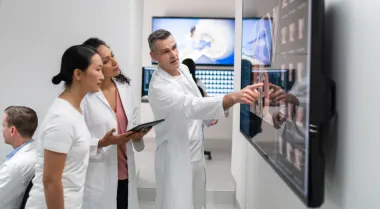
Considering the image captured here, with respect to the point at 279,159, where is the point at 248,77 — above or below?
above

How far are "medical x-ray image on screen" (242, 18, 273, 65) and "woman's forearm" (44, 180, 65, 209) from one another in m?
1.00

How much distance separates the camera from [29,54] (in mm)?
3074

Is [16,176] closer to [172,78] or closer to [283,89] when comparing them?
[172,78]

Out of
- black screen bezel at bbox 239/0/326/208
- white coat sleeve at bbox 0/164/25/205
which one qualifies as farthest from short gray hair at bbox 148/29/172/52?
black screen bezel at bbox 239/0/326/208

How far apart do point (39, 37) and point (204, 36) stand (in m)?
3.27

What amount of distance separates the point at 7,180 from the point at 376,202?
1.84 meters

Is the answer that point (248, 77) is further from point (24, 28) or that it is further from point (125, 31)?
point (24, 28)

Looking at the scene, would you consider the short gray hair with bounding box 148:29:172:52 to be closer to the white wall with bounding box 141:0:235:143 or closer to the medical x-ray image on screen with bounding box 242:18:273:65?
the medical x-ray image on screen with bounding box 242:18:273:65

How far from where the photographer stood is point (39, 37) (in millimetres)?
3072

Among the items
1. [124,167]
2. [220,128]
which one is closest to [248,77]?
[124,167]

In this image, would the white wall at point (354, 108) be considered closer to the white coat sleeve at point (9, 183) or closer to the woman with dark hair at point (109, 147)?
the woman with dark hair at point (109, 147)

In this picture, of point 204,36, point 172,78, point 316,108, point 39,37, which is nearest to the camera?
Result: point 316,108

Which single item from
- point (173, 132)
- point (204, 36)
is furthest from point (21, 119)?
point (204, 36)

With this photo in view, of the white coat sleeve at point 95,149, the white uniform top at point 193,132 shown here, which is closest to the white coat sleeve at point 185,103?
the white uniform top at point 193,132
